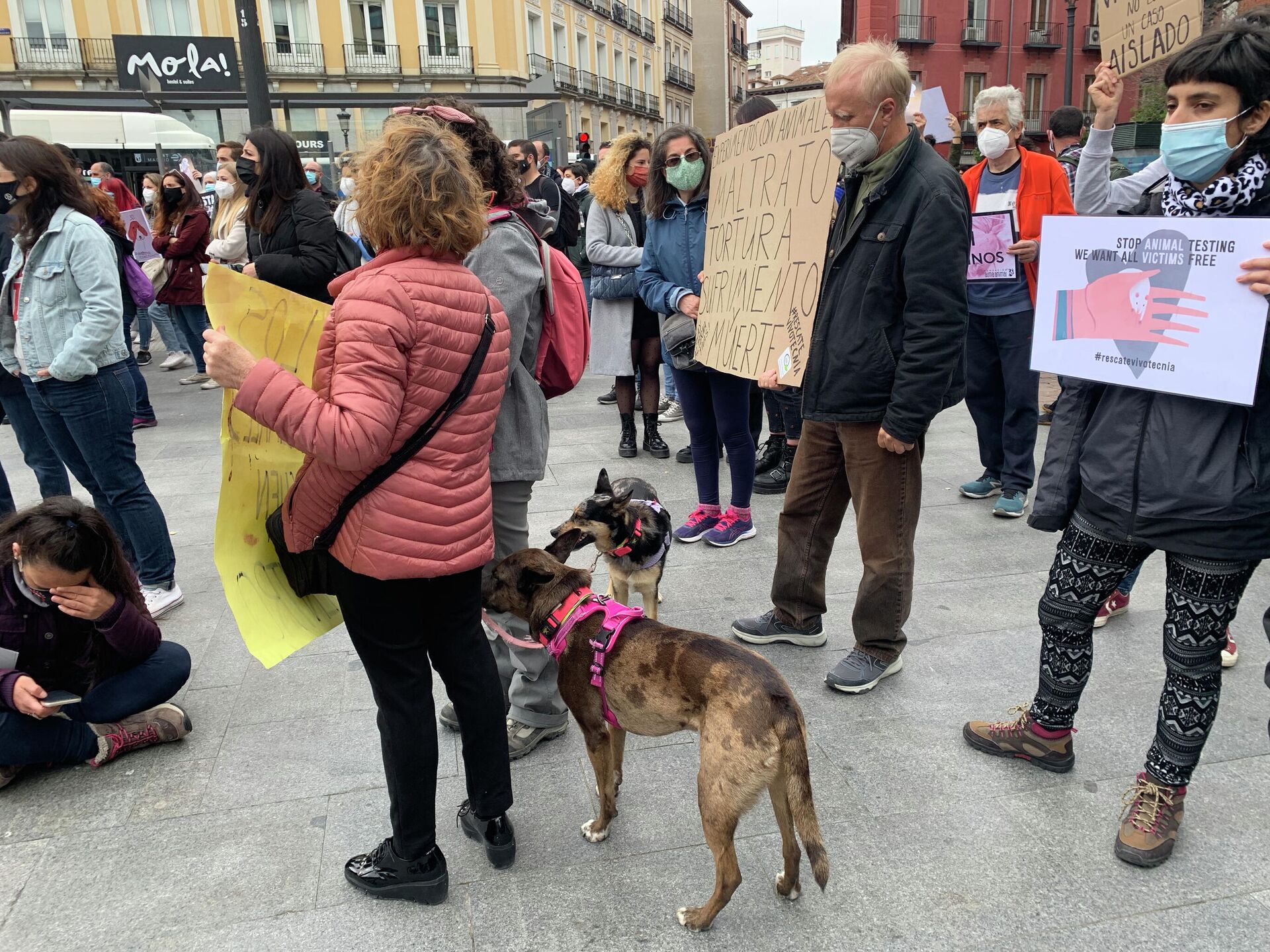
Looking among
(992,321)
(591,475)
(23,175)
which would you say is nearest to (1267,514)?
(992,321)

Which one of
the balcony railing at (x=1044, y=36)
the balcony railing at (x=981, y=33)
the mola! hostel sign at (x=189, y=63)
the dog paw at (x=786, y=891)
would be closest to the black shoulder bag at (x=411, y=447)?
the dog paw at (x=786, y=891)

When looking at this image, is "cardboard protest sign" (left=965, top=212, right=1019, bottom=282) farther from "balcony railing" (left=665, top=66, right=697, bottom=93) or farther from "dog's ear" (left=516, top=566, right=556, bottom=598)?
"balcony railing" (left=665, top=66, right=697, bottom=93)

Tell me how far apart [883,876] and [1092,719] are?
3.91ft

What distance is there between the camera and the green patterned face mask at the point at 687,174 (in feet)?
14.5

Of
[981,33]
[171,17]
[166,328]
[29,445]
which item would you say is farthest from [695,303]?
[981,33]

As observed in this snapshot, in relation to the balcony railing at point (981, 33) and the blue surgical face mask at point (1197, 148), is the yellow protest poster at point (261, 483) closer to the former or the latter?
the blue surgical face mask at point (1197, 148)

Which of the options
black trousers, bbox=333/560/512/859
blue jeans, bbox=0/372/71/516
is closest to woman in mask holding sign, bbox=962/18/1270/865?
black trousers, bbox=333/560/512/859

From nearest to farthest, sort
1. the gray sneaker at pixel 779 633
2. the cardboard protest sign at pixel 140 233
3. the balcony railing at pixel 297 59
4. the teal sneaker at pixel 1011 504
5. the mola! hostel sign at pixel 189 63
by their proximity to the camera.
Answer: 1. the gray sneaker at pixel 779 633
2. the teal sneaker at pixel 1011 504
3. the cardboard protest sign at pixel 140 233
4. the mola! hostel sign at pixel 189 63
5. the balcony railing at pixel 297 59

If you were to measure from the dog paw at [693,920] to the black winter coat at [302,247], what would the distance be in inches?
145

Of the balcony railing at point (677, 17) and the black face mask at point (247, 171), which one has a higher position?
the balcony railing at point (677, 17)

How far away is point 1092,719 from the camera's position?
3.06 metres

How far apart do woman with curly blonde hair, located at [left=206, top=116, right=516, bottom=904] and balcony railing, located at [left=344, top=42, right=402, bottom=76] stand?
43725 millimetres

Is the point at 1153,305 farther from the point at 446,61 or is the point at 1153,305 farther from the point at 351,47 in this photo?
the point at 446,61

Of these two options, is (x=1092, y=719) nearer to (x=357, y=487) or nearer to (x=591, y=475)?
(x=357, y=487)
